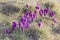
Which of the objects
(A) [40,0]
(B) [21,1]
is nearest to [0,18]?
(B) [21,1]

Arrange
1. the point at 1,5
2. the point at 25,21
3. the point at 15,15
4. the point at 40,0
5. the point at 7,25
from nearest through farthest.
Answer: the point at 25,21 < the point at 7,25 < the point at 15,15 < the point at 1,5 < the point at 40,0

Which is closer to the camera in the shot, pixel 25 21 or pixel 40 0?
pixel 25 21

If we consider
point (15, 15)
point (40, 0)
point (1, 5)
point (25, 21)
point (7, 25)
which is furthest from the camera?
point (40, 0)

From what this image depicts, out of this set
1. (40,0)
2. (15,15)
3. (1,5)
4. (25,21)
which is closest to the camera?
(25,21)

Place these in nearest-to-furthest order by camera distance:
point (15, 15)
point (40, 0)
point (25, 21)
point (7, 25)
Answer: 1. point (25, 21)
2. point (7, 25)
3. point (15, 15)
4. point (40, 0)

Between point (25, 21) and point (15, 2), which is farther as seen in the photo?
point (15, 2)

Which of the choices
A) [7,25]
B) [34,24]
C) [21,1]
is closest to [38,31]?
[34,24]

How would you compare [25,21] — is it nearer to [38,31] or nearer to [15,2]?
[38,31]

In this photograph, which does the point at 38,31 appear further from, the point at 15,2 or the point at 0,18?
the point at 15,2

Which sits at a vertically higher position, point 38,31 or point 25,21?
point 25,21
